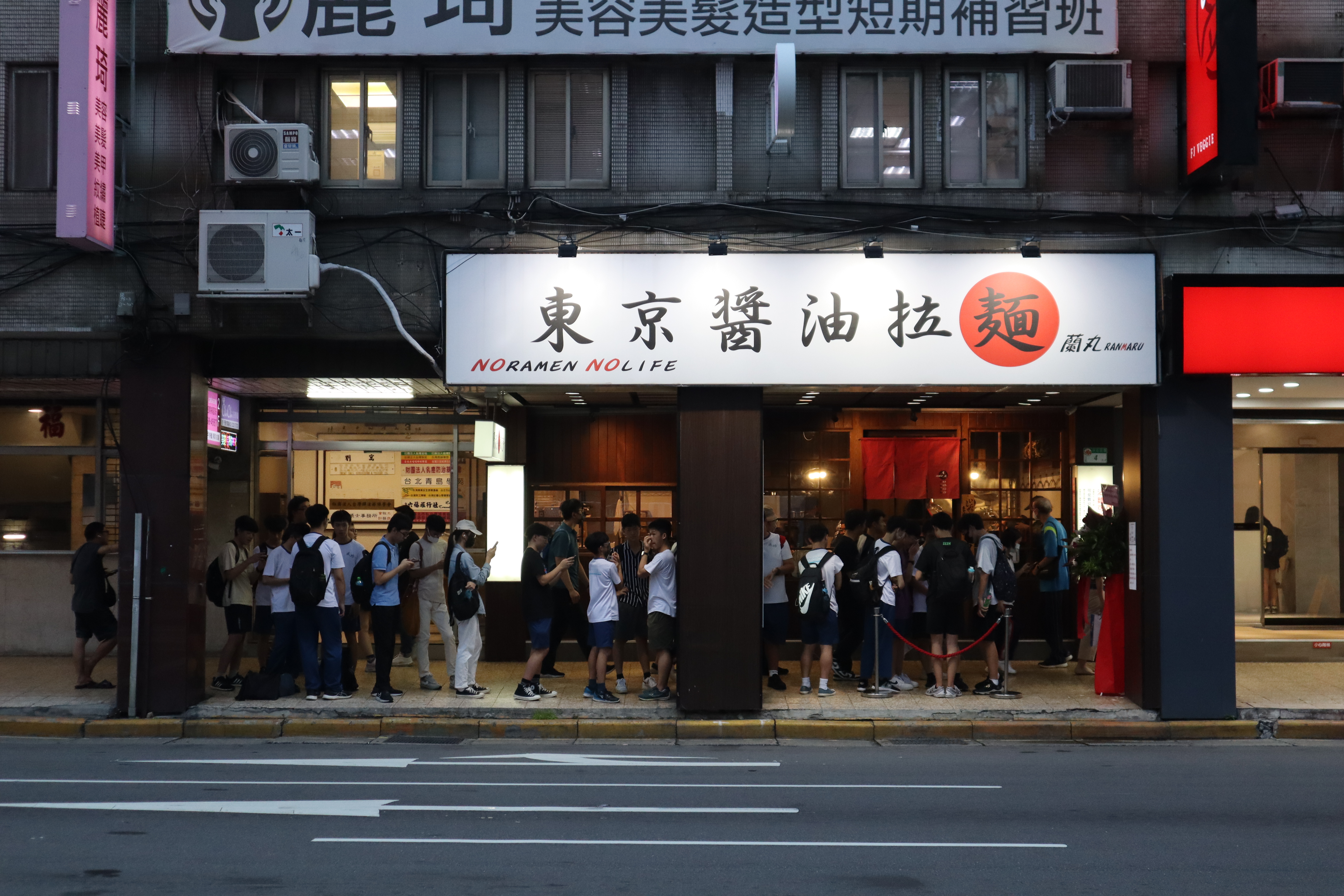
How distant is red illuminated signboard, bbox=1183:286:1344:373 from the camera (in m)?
11.1

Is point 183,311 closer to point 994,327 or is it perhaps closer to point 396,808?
point 396,808

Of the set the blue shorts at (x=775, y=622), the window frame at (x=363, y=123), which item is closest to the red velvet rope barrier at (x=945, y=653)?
the blue shorts at (x=775, y=622)

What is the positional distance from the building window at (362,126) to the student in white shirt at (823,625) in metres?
6.15

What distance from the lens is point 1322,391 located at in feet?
43.8

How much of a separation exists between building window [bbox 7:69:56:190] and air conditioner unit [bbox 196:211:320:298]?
7.38ft

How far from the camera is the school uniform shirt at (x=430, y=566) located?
494 inches

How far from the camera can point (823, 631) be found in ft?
39.8

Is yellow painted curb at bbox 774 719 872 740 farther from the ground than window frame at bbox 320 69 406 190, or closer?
closer

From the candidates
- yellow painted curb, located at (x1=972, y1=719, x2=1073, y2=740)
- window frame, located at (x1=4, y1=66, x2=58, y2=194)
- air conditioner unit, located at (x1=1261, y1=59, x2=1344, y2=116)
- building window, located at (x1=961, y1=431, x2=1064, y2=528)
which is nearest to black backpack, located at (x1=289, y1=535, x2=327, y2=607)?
window frame, located at (x1=4, y1=66, x2=58, y2=194)

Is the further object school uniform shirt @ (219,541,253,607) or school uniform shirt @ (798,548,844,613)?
school uniform shirt @ (219,541,253,607)

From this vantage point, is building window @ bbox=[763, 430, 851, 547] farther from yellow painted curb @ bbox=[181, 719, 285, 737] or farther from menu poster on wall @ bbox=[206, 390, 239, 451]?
yellow painted curb @ bbox=[181, 719, 285, 737]

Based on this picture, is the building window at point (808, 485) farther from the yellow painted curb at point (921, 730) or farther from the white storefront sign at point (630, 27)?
the white storefront sign at point (630, 27)

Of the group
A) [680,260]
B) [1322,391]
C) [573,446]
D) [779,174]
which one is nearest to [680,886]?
[680,260]

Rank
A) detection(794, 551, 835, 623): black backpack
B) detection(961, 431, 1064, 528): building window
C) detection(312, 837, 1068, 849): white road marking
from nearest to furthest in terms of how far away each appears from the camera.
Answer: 1. detection(312, 837, 1068, 849): white road marking
2. detection(794, 551, 835, 623): black backpack
3. detection(961, 431, 1064, 528): building window
